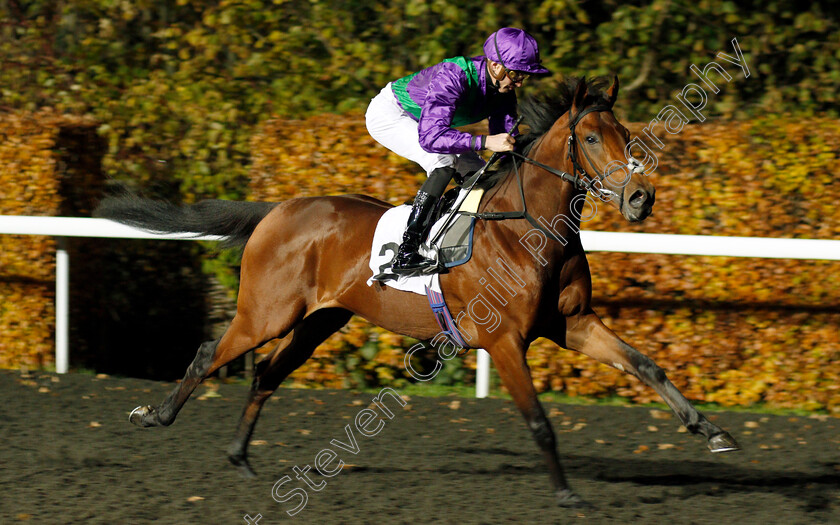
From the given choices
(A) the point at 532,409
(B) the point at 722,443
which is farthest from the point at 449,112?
(B) the point at 722,443

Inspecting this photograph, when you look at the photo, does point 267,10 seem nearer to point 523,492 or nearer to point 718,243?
point 718,243

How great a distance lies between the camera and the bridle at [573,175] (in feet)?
11.8

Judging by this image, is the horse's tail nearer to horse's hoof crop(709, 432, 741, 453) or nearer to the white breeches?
the white breeches

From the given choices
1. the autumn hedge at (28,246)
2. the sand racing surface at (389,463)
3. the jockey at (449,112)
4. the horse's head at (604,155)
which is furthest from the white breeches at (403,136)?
the autumn hedge at (28,246)

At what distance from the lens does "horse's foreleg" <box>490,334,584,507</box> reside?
12.2 ft

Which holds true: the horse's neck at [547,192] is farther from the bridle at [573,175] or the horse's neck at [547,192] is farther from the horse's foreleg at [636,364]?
the horse's foreleg at [636,364]

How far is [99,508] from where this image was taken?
3668 millimetres

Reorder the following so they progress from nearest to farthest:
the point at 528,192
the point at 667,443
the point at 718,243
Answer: the point at 528,192 → the point at 667,443 → the point at 718,243

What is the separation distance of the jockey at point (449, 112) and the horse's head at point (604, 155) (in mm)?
262

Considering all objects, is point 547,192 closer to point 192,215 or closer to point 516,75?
point 516,75

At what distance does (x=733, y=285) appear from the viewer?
5527 mm

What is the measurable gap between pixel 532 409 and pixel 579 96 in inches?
50.4

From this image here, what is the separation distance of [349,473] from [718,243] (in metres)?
2.49

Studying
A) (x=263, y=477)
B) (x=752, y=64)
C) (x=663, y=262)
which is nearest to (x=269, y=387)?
(x=263, y=477)
